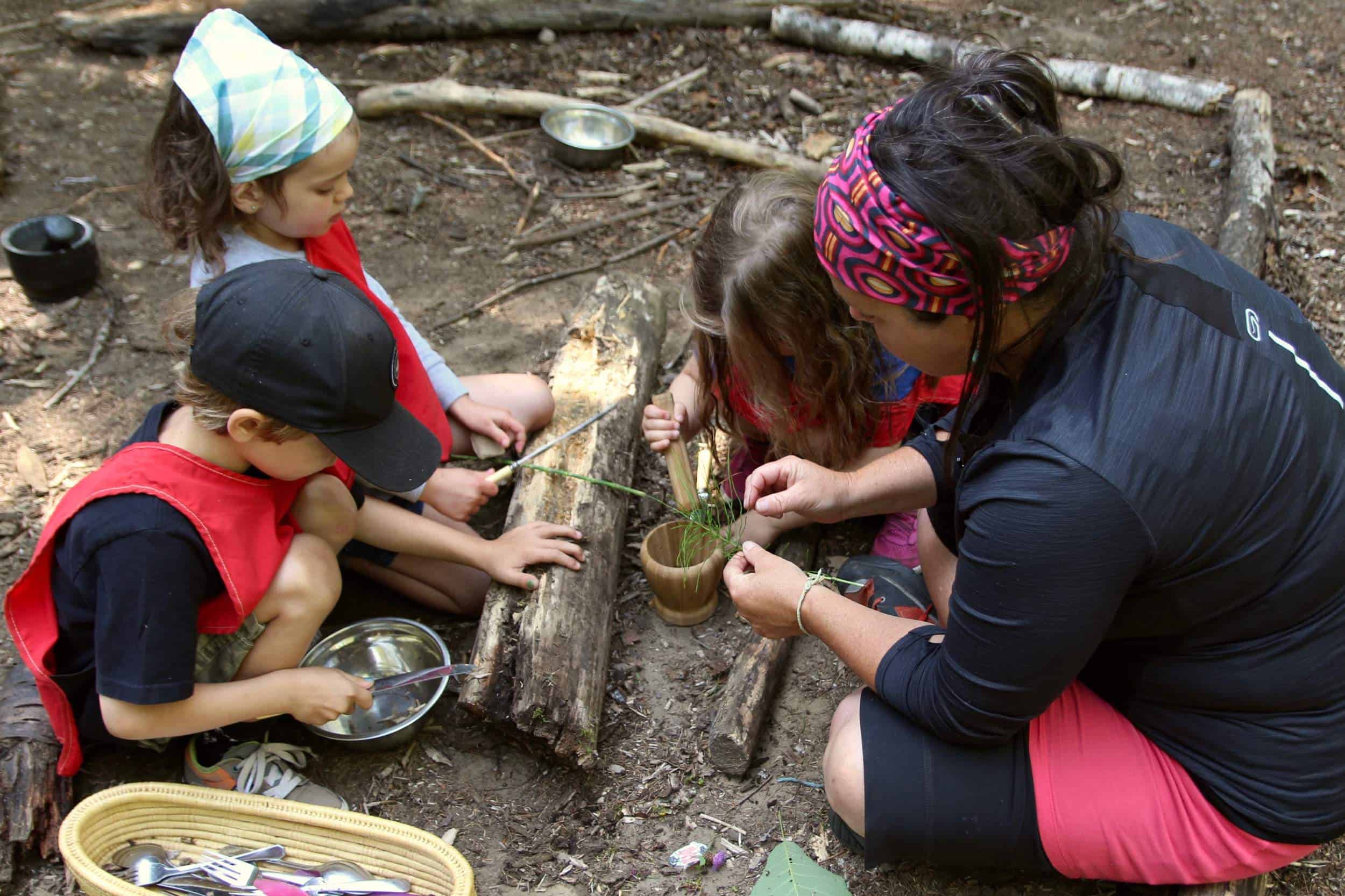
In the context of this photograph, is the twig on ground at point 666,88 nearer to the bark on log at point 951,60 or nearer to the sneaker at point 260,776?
the bark on log at point 951,60

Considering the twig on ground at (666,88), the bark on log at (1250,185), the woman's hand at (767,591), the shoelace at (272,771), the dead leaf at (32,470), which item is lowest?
the dead leaf at (32,470)

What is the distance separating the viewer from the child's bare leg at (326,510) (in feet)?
8.02

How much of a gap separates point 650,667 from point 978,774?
3.37 ft

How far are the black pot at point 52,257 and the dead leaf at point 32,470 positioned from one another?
946mm

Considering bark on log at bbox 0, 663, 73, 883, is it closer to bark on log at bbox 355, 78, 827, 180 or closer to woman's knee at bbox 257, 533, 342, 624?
woman's knee at bbox 257, 533, 342, 624

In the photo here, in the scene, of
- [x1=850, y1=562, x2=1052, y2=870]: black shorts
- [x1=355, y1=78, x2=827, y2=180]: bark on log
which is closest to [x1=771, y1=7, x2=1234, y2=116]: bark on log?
[x1=355, y1=78, x2=827, y2=180]: bark on log

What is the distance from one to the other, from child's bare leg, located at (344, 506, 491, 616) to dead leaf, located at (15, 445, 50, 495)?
1.14 metres

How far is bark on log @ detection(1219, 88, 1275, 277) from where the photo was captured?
3.79 m

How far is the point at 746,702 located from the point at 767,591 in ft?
1.27

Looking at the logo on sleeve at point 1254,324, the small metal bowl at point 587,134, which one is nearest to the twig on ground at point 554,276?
the small metal bowl at point 587,134

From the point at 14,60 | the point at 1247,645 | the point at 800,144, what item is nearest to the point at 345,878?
the point at 1247,645

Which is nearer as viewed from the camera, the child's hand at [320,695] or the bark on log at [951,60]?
the child's hand at [320,695]

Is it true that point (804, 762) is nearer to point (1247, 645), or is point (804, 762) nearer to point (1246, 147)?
point (1247, 645)

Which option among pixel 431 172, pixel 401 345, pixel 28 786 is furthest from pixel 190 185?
pixel 431 172
